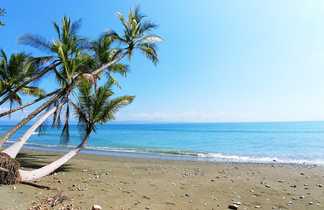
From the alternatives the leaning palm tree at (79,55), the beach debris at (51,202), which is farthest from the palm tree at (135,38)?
the beach debris at (51,202)

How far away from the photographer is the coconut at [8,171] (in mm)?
8578

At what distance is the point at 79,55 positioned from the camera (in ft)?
47.9

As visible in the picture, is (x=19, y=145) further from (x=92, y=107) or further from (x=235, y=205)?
(x=235, y=205)

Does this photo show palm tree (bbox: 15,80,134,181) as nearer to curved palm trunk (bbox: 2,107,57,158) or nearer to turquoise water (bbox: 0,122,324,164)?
curved palm trunk (bbox: 2,107,57,158)

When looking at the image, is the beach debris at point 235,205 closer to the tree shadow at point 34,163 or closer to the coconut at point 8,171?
the coconut at point 8,171

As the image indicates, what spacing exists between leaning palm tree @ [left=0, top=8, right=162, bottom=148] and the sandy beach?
102 inches

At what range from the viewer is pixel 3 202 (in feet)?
22.6

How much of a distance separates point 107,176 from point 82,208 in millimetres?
4464

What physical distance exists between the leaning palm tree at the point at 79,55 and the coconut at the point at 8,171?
1.75 m

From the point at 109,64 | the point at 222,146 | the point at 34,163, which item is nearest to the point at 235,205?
the point at 109,64

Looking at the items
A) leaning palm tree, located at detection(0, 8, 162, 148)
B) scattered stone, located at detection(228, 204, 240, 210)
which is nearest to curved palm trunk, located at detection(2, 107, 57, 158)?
leaning palm tree, located at detection(0, 8, 162, 148)

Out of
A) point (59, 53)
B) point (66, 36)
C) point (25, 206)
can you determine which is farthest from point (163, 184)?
point (66, 36)

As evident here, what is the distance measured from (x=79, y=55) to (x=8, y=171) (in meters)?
7.28

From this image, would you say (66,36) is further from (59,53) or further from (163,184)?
(163,184)
